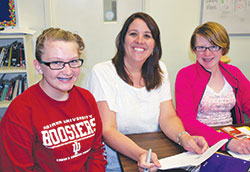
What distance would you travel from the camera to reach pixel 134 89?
142 centimetres

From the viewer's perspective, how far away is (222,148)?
3.74 feet

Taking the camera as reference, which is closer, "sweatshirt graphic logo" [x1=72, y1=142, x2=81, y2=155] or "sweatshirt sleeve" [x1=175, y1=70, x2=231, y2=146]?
"sweatshirt graphic logo" [x1=72, y1=142, x2=81, y2=155]

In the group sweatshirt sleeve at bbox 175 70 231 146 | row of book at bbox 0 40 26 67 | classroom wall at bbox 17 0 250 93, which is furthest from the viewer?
classroom wall at bbox 17 0 250 93

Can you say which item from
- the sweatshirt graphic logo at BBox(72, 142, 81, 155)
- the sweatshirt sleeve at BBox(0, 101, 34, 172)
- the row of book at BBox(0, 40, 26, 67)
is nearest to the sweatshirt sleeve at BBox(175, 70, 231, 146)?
the sweatshirt graphic logo at BBox(72, 142, 81, 155)

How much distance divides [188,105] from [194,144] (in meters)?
0.45

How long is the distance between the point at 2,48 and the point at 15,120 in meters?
1.90

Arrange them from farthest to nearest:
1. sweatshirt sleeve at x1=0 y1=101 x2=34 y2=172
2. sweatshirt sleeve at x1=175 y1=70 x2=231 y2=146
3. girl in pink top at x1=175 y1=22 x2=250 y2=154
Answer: girl in pink top at x1=175 y1=22 x2=250 y2=154 < sweatshirt sleeve at x1=175 y1=70 x2=231 y2=146 < sweatshirt sleeve at x1=0 y1=101 x2=34 y2=172

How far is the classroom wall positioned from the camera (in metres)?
2.64

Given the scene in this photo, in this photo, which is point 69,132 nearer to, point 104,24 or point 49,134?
point 49,134

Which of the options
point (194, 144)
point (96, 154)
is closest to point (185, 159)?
point (194, 144)

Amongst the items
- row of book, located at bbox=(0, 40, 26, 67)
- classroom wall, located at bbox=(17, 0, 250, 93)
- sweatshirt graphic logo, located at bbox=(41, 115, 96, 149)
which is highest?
classroom wall, located at bbox=(17, 0, 250, 93)

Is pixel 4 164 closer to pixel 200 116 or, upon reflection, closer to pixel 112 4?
pixel 200 116

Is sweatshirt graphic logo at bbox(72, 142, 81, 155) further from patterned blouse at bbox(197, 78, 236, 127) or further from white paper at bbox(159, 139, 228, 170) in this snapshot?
patterned blouse at bbox(197, 78, 236, 127)

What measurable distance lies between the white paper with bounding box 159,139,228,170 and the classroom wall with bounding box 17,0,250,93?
82.1 inches
